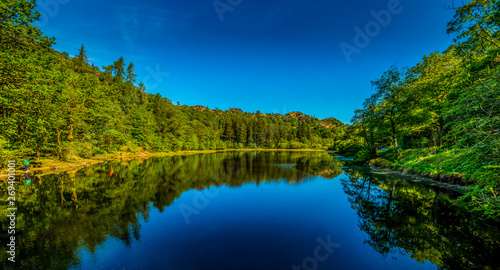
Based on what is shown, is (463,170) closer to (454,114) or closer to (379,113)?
(454,114)

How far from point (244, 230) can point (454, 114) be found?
1319cm

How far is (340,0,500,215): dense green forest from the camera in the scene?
746 centimetres

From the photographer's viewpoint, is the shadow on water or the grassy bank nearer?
the grassy bank

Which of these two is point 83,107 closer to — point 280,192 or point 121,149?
point 121,149

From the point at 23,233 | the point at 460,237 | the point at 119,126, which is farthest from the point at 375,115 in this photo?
the point at 119,126

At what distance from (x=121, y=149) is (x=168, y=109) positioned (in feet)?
109

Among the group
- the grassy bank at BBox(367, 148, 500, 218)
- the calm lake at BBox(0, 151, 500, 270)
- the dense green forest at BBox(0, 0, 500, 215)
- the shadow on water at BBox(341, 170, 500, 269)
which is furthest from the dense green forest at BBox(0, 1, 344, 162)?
the grassy bank at BBox(367, 148, 500, 218)

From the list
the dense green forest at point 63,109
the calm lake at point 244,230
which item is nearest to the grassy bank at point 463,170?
the calm lake at point 244,230

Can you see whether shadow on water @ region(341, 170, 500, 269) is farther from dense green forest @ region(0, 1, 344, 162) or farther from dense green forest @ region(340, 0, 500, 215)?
dense green forest @ region(0, 1, 344, 162)

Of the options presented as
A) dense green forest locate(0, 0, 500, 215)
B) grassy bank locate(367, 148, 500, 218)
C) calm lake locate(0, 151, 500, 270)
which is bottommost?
calm lake locate(0, 151, 500, 270)

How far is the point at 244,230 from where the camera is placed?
10.5m

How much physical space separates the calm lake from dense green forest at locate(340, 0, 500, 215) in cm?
223

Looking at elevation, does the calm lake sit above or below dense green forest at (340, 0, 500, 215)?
below

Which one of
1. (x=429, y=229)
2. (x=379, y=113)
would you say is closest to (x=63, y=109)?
(x=429, y=229)
